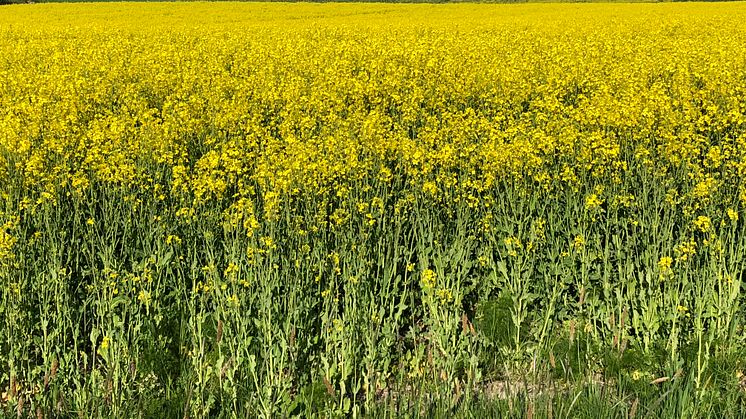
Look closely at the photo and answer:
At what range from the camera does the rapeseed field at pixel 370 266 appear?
12.1 feet

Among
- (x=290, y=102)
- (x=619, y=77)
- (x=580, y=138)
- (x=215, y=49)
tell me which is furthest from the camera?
(x=215, y=49)

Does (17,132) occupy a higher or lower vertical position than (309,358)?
higher

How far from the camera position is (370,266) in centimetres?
478

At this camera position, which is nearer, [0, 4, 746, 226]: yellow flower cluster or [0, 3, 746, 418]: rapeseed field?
[0, 3, 746, 418]: rapeseed field

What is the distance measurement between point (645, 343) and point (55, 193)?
462cm

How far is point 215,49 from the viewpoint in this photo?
50.2 ft

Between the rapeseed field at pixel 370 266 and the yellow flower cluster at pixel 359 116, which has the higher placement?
the yellow flower cluster at pixel 359 116

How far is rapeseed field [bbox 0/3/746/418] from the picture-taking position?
3.69m

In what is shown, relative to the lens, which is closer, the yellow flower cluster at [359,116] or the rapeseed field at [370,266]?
the rapeseed field at [370,266]

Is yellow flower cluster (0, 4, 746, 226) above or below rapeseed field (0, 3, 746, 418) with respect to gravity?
above

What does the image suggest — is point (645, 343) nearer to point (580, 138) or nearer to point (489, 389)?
point (489, 389)

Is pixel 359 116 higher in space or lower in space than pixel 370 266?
higher

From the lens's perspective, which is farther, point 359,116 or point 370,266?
point 359,116

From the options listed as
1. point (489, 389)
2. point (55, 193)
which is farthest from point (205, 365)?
point (55, 193)
